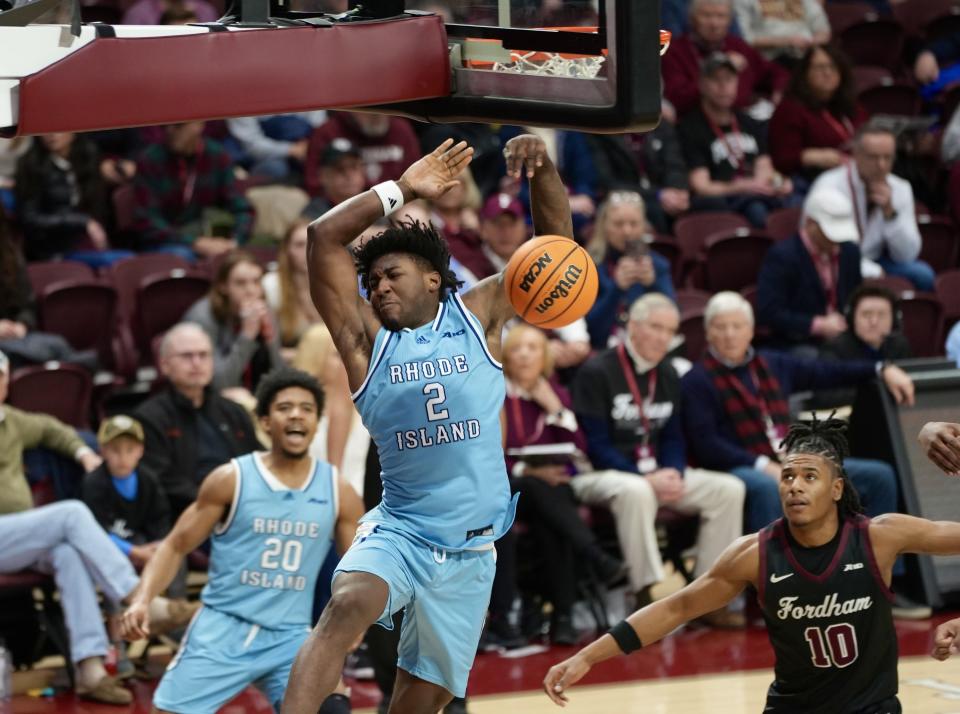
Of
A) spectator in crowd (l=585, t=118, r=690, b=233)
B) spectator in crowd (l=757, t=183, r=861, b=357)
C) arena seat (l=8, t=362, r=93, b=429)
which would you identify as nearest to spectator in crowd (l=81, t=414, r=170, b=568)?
arena seat (l=8, t=362, r=93, b=429)

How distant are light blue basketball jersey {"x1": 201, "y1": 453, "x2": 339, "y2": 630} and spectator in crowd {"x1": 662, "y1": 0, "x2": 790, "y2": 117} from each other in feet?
18.5

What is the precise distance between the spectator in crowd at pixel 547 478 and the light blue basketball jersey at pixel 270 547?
194cm

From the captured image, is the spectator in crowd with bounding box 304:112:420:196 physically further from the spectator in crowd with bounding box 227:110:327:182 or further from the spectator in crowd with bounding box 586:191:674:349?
the spectator in crowd with bounding box 586:191:674:349

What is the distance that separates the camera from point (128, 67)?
4750mm

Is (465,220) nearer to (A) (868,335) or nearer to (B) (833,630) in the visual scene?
(A) (868,335)

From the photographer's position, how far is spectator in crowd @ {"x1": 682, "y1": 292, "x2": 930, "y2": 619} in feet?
29.0

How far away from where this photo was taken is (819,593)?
565cm

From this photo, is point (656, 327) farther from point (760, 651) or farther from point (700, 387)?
point (760, 651)

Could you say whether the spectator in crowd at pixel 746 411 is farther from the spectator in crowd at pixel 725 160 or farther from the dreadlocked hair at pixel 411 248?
the dreadlocked hair at pixel 411 248

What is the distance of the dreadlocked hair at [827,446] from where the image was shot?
5719 mm

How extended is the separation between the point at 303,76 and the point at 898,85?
8.80m

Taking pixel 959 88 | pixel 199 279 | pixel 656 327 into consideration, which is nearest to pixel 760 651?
pixel 656 327

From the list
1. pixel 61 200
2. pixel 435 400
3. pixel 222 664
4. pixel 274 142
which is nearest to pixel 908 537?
pixel 435 400

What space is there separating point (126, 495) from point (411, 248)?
2.94 metres
